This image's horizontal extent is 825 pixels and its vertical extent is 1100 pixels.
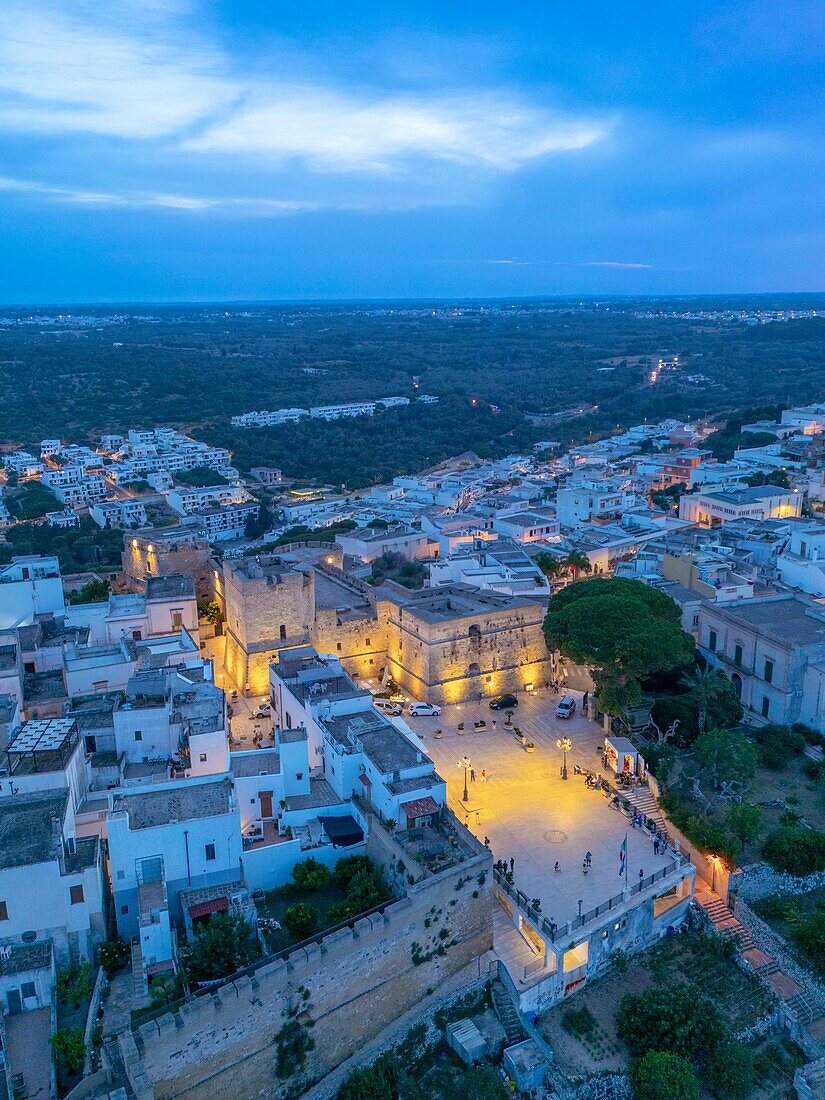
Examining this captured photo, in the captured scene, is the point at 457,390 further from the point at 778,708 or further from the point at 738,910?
the point at 738,910

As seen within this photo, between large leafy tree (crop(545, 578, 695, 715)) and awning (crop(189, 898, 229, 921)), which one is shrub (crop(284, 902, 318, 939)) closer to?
awning (crop(189, 898, 229, 921))

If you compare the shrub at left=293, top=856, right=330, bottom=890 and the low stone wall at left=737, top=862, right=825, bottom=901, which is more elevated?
the shrub at left=293, top=856, right=330, bottom=890

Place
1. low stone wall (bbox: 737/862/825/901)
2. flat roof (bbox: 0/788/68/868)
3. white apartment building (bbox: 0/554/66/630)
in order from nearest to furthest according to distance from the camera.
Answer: flat roof (bbox: 0/788/68/868)
low stone wall (bbox: 737/862/825/901)
white apartment building (bbox: 0/554/66/630)

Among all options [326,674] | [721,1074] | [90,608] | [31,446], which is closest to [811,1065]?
[721,1074]

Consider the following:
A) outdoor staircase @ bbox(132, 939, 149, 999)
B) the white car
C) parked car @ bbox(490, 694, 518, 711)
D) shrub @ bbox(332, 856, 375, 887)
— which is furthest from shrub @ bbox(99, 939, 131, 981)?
parked car @ bbox(490, 694, 518, 711)

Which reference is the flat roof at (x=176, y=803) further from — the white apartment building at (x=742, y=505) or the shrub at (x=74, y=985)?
the white apartment building at (x=742, y=505)

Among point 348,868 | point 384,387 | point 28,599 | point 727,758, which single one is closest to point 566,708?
point 727,758

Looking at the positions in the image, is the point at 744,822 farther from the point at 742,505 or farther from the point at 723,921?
the point at 742,505
